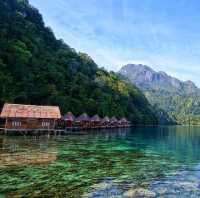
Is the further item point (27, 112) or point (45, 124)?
point (45, 124)

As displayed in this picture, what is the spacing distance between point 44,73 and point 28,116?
34.7 metres

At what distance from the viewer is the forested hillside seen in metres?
76.1

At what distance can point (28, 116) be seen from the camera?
54.0 m

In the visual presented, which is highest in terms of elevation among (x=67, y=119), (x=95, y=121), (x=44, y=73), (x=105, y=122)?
(x=44, y=73)

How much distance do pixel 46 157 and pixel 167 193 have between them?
14.0m

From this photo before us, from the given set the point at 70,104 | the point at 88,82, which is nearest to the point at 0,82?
the point at 70,104

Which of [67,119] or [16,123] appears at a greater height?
[67,119]

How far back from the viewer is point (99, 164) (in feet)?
81.9

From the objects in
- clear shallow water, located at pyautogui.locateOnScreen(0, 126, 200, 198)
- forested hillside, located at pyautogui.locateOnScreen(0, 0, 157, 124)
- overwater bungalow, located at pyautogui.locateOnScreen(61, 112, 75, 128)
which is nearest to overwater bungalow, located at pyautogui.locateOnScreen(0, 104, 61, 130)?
forested hillside, located at pyautogui.locateOnScreen(0, 0, 157, 124)

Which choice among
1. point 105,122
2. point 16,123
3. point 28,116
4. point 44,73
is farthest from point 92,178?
point 105,122

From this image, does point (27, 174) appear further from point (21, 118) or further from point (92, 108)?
point (92, 108)

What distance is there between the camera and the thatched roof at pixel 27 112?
172ft

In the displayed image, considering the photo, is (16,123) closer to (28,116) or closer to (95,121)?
(28,116)

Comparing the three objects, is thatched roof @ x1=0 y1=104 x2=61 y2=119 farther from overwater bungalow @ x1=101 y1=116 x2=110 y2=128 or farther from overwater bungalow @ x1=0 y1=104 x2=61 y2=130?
overwater bungalow @ x1=101 y1=116 x2=110 y2=128
